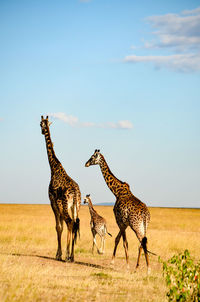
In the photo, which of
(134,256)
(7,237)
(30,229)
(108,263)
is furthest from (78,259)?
(30,229)

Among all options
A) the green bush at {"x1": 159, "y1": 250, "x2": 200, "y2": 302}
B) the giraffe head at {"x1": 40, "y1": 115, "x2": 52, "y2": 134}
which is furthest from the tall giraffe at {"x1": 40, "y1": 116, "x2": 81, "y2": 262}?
the green bush at {"x1": 159, "y1": 250, "x2": 200, "y2": 302}

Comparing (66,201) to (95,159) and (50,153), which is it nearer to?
(95,159)

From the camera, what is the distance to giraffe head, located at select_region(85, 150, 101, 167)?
14656 millimetres

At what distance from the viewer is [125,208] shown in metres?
13.2

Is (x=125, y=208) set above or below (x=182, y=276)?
above

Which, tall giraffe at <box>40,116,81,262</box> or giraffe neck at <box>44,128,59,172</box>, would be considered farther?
giraffe neck at <box>44,128,59,172</box>

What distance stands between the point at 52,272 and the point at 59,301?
3101 mm

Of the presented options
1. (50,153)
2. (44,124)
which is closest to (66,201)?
(50,153)

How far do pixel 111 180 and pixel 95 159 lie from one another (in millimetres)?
807

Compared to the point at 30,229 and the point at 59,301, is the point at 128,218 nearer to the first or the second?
the point at 59,301

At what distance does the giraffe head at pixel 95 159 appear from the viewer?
14656mm

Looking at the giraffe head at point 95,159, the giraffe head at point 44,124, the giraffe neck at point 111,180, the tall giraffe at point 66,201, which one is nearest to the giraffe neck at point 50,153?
the giraffe head at point 44,124

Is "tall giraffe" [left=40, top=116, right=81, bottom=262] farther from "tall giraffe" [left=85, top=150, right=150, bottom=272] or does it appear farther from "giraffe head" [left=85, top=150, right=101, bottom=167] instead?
"tall giraffe" [left=85, top=150, right=150, bottom=272]

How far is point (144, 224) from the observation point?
42.4 feet
